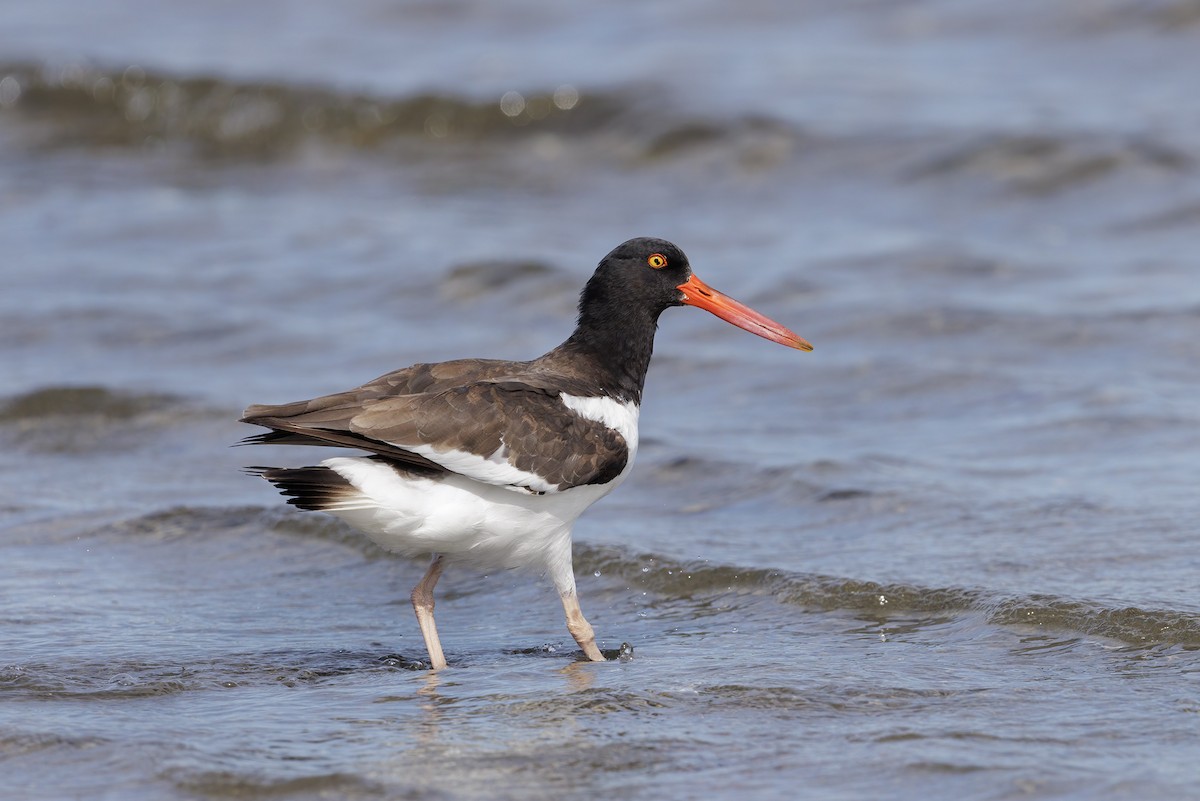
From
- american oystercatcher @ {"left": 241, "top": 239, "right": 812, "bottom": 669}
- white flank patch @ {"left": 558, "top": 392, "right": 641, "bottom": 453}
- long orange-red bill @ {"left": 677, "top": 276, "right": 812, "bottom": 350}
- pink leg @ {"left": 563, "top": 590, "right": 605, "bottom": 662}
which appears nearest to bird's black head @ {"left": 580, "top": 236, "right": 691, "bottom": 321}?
long orange-red bill @ {"left": 677, "top": 276, "right": 812, "bottom": 350}

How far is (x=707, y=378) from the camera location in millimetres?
9820

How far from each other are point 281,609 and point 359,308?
16.0ft

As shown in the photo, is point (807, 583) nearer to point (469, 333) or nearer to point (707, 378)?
point (707, 378)

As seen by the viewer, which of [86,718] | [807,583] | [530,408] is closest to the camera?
[86,718]

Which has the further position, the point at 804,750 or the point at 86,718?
the point at 86,718

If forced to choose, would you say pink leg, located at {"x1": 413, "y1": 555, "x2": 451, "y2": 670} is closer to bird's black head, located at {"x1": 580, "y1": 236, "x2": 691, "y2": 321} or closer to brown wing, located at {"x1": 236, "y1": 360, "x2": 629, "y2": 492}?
brown wing, located at {"x1": 236, "y1": 360, "x2": 629, "y2": 492}

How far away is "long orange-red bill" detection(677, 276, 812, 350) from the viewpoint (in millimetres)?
6895

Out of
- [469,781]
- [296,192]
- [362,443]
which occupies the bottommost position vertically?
[469,781]

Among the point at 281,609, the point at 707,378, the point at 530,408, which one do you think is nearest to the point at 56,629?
the point at 281,609

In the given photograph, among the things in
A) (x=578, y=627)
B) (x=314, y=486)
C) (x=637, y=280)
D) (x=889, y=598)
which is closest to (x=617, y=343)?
(x=637, y=280)

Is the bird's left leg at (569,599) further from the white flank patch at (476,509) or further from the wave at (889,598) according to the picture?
the wave at (889,598)

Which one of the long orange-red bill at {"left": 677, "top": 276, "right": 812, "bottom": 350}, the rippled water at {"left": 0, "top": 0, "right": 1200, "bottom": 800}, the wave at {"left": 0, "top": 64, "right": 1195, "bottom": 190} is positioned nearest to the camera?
the rippled water at {"left": 0, "top": 0, "right": 1200, "bottom": 800}

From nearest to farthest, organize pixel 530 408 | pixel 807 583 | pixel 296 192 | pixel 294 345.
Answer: pixel 530 408 < pixel 807 583 < pixel 294 345 < pixel 296 192

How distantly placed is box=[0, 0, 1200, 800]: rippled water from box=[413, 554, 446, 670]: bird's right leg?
0.10 m
